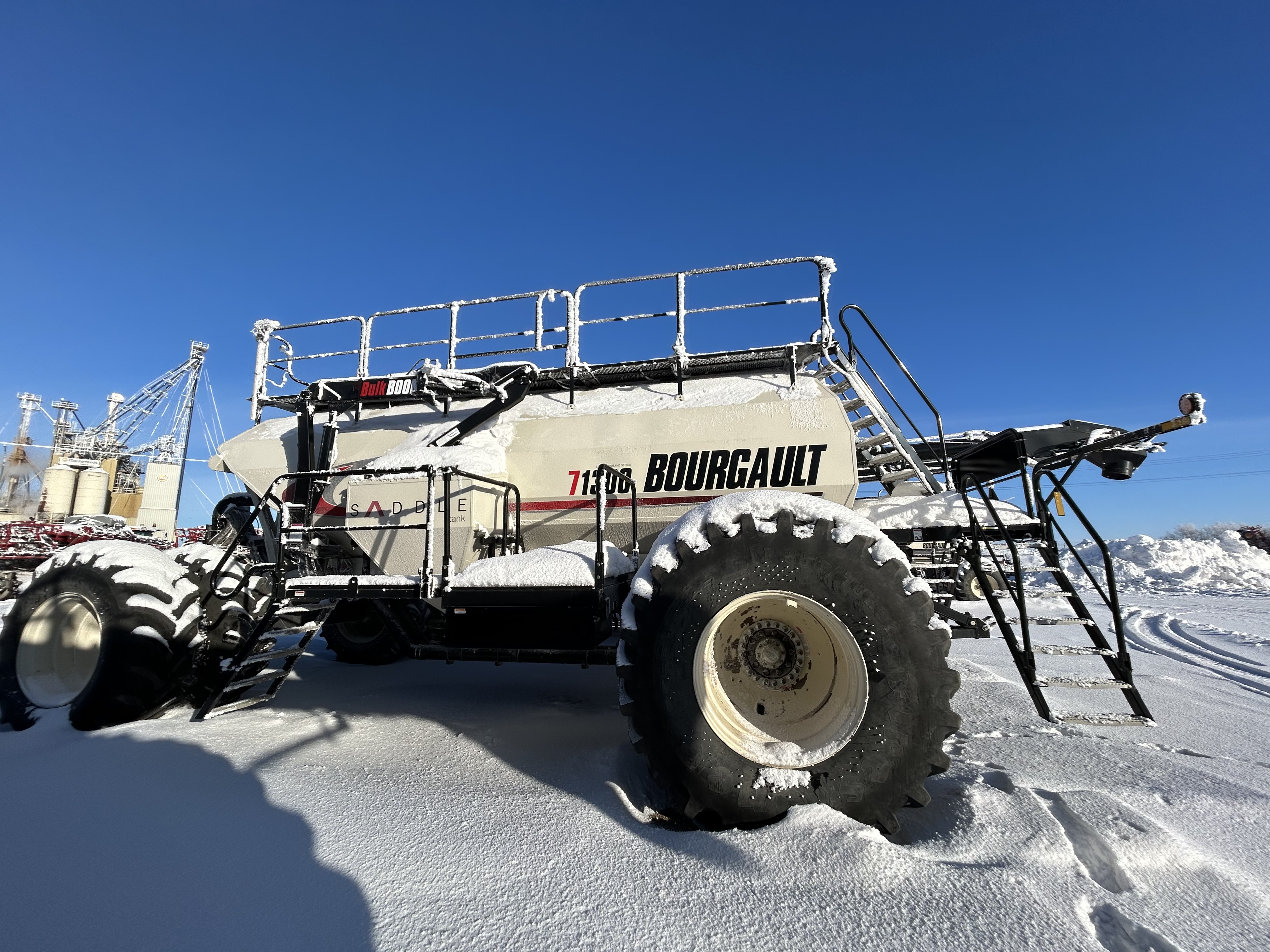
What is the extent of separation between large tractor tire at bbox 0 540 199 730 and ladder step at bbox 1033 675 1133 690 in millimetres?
5628

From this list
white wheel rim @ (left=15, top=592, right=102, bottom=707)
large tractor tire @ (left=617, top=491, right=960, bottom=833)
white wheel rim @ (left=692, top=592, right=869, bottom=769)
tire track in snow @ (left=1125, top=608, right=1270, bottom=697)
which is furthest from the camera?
tire track in snow @ (left=1125, top=608, right=1270, bottom=697)

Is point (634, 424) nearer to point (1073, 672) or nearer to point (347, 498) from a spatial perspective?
point (347, 498)

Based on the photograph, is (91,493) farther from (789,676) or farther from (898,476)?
(789,676)

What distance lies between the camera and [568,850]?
2.45 metres

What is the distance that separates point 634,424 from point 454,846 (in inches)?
132

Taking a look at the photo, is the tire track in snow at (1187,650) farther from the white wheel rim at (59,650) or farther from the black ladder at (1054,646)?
the white wheel rim at (59,650)

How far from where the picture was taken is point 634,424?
510 centimetres

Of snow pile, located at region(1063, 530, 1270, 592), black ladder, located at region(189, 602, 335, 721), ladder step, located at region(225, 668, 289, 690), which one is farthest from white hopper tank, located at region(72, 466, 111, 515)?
snow pile, located at region(1063, 530, 1270, 592)

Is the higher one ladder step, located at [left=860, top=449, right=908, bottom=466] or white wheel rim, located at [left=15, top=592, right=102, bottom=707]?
ladder step, located at [left=860, top=449, right=908, bottom=466]

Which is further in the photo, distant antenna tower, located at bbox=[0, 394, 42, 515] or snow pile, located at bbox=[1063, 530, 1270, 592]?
distant antenna tower, located at bbox=[0, 394, 42, 515]

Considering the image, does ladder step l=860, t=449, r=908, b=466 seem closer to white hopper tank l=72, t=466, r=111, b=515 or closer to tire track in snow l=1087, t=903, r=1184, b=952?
tire track in snow l=1087, t=903, r=1184, b=952

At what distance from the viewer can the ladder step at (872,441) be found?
5336mm

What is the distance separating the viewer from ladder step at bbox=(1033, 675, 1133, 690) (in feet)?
10.9

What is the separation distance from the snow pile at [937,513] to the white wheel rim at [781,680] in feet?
4.00
